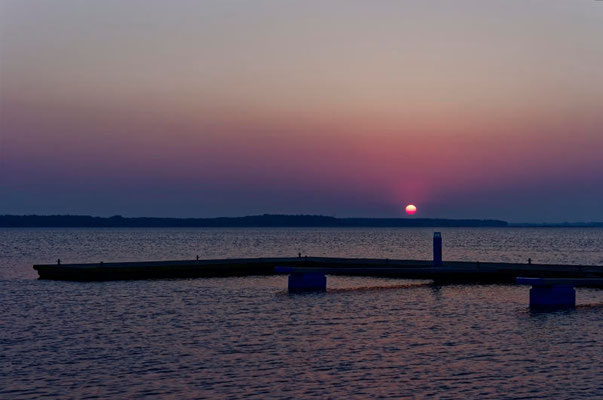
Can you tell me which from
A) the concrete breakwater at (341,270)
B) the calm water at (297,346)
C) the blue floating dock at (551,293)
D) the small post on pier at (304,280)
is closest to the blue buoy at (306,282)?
the small post on pier at (304,280)

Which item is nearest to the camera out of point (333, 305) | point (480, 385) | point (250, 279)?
point (480, 385)

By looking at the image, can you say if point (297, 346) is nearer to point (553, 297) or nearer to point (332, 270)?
point (553, 297)

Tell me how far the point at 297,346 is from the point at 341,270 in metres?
23.5

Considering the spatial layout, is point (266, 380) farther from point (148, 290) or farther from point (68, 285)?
point (68, 285)

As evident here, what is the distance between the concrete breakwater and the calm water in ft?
7.50

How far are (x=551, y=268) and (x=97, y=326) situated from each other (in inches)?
1298

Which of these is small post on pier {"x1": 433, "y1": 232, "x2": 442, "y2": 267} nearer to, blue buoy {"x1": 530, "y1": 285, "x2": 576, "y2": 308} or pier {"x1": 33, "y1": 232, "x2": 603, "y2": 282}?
pier {"x1": 33, "y1": 232, "x2": 603, "y2": 282}

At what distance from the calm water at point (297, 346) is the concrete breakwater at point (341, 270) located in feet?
7.50

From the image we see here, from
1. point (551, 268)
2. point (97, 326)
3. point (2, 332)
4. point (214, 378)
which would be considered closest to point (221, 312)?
point (97, 326)

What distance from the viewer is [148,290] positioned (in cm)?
5416

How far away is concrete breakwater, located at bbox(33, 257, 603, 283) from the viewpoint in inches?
2099

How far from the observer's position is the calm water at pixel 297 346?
2408cm

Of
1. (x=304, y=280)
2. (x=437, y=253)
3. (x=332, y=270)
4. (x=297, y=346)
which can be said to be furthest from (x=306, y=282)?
(x=297, y=346)

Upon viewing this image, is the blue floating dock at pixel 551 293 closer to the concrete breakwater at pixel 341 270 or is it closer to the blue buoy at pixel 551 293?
the blue buoy at pixel 551 293
